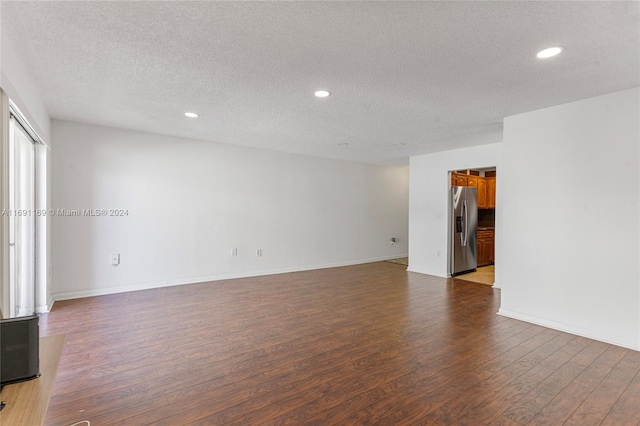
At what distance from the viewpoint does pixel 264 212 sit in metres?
6.45

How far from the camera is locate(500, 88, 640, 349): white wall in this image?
3053 mm

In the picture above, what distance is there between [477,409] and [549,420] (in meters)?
0.42

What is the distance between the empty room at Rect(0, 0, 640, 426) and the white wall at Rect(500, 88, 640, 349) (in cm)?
2

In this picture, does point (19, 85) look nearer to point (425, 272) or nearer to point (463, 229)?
point (425, 272)

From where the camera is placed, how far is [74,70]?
9.11 ft

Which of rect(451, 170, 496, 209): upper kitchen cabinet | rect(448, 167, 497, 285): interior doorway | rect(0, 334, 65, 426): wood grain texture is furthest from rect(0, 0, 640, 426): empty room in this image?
rect(451, 170, 496, 209): upper kitchen cabinet

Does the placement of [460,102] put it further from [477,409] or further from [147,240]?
[147,240]

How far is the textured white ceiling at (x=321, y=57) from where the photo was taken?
1919 millimetres

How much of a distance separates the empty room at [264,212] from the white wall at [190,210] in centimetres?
4

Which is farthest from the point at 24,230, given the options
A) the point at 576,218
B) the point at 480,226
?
the point at 480,226

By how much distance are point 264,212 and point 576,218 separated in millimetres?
4995

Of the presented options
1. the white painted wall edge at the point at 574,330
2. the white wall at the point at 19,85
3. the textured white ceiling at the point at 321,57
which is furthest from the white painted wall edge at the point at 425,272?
the white wall at the point at 19,85

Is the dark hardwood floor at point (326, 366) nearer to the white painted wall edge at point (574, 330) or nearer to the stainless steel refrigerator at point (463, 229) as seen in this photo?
the white painted wall edge at point (574, 330)

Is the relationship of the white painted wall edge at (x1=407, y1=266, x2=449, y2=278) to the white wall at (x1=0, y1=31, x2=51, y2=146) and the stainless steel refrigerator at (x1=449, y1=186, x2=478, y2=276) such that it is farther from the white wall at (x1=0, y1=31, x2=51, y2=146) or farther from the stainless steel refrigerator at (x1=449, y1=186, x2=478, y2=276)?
the white wall at (x1=0, y1=31, x2=51, y2=146)
